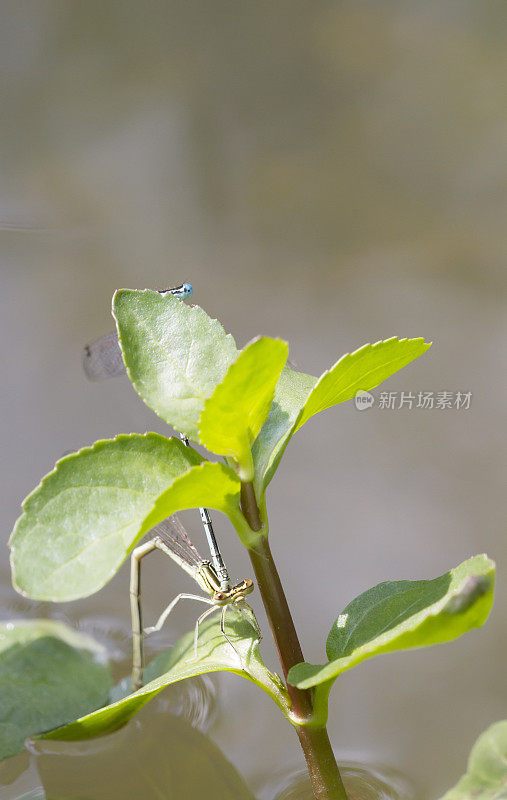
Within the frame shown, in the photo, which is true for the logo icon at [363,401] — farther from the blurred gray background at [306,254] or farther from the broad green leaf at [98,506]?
the broad green leaf at [98,506]

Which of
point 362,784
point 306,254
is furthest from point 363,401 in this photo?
point 362,784

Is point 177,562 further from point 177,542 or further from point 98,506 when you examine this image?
point 98,506

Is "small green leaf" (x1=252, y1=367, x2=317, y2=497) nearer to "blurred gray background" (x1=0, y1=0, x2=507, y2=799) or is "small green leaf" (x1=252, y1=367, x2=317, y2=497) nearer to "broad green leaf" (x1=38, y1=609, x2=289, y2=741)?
"broad green leaf" (x1=38, y1=609, x2=289, y2=741)

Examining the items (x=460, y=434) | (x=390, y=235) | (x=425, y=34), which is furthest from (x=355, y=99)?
(x=460, y=434)

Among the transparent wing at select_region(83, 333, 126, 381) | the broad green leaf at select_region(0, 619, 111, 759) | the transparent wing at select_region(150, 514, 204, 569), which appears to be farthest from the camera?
the transparent wing at select_region(83, 333, 126, 381)

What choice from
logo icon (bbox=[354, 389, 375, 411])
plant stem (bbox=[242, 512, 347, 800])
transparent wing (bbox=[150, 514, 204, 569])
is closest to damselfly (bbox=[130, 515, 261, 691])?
transparent wing (bbox=[150, 514, 204, 569])
